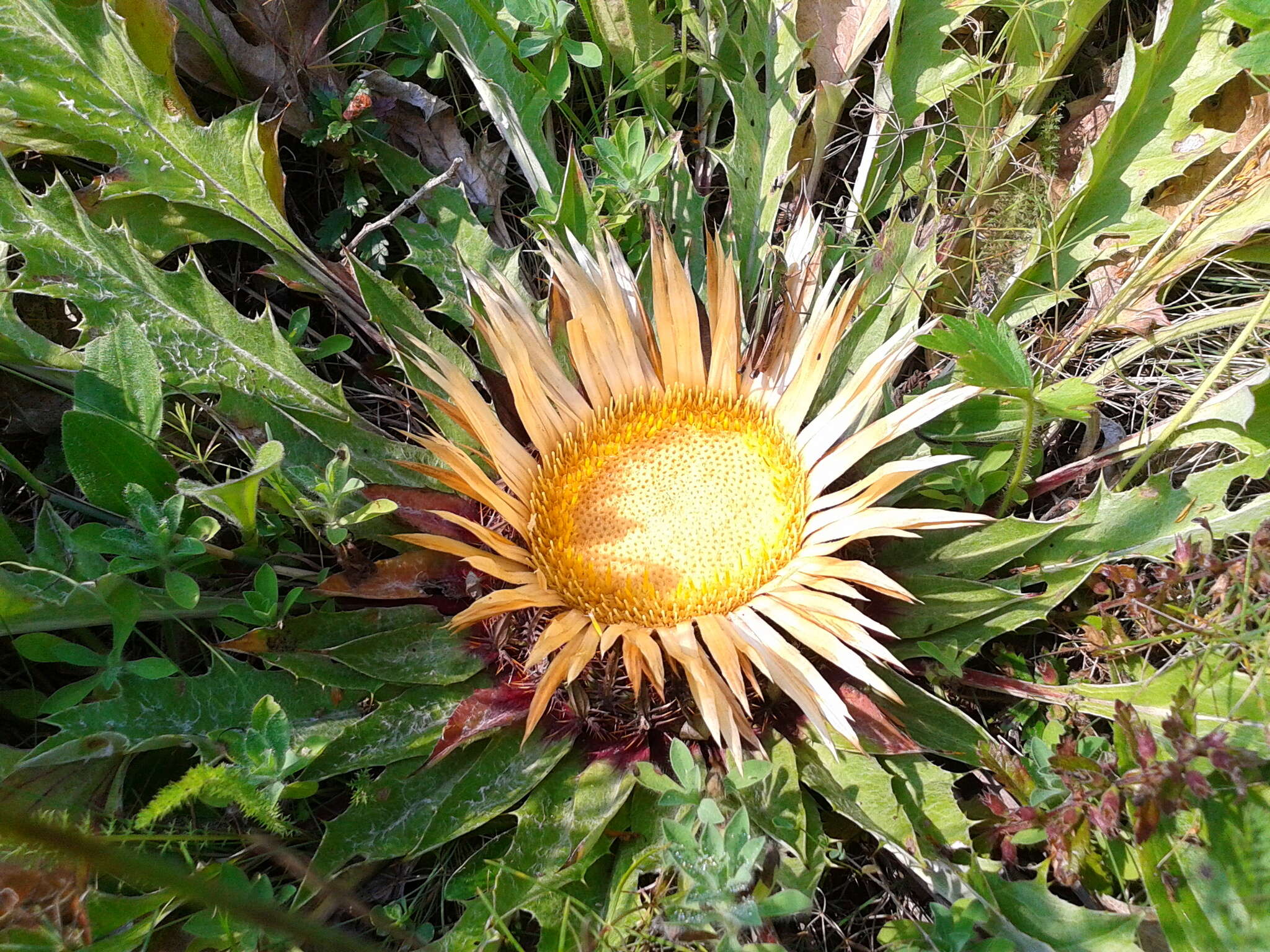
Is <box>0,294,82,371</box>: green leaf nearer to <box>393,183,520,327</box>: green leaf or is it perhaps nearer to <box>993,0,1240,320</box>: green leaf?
<box>393,183,520,327</box>: green leaf

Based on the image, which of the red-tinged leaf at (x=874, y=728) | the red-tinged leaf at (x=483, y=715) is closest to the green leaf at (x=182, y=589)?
the red-tinged leaf at (x=483, y=715)

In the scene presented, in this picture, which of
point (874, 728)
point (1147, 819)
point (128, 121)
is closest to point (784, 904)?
point (874, 728)

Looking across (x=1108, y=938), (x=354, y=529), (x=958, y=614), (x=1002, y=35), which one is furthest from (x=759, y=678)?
(x=1002, y=35)

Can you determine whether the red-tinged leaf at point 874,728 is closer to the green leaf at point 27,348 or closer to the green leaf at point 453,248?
the green leaf at point 453,248

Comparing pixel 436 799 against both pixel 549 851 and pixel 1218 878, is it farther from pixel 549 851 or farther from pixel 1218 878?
pixel 1218 878

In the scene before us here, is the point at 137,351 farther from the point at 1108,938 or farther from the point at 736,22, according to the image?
the point at 1108,938

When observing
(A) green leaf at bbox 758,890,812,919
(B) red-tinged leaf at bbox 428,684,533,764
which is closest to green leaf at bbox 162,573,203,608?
(B) red-tinged leaf at bbox 428,684,533,764
